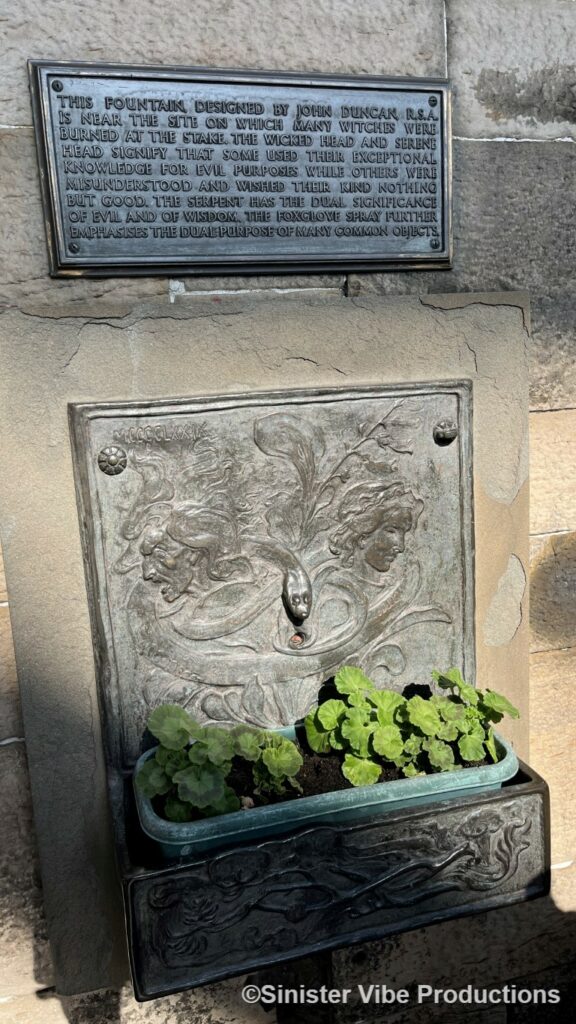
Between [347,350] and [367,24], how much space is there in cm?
80

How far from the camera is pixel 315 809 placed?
1.93 meters

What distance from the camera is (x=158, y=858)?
1.92 meters

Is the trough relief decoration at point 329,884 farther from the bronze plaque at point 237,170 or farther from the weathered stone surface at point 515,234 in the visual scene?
the bronze plaque at point 237,170

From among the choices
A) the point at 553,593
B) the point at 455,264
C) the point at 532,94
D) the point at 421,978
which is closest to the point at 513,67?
the point at 532,94

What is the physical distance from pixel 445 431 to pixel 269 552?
57cm

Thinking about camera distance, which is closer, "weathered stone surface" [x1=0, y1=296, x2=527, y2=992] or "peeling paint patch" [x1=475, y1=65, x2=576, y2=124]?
"weathered stone surface" [x1=0, y1=296, x2=527, y2=992]

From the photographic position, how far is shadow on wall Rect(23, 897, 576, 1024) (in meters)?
2.45

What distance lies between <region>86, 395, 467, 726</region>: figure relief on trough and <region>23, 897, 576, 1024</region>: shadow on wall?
0.84 m

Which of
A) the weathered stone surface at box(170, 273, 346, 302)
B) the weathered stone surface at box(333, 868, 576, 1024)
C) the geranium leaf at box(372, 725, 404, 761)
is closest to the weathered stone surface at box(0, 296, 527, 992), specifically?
the weathered stone surface at box(170, 273, 346, 302)

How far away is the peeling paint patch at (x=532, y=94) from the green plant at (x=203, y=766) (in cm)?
172

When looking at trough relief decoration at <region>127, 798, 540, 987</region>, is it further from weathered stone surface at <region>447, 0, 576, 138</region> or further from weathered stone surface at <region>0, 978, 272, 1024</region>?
weathered stone surface at <region>447, 0, 576, 138</region>

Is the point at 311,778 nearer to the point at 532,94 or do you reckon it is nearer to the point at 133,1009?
the point at 133,1009

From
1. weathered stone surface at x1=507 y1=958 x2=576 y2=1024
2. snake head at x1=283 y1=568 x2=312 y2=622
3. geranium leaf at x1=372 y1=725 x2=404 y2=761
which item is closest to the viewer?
geranium leaf at x1=372 y1=725 x2=404 y2=761

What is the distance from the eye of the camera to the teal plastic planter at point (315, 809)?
6.10 feet
